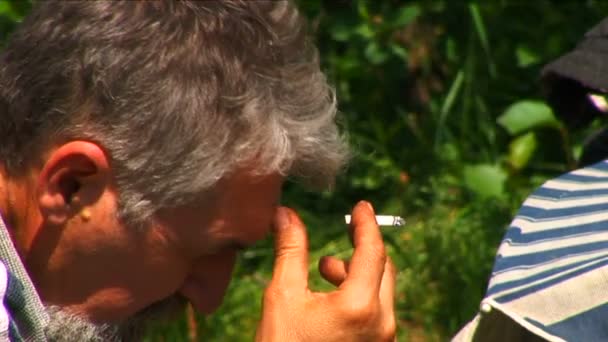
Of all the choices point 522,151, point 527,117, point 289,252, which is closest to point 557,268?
point 289,252

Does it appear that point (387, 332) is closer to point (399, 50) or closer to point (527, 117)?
point (527, 117)

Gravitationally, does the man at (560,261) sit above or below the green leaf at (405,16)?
below

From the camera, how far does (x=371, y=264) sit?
1913mm

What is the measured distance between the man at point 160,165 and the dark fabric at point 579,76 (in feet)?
2.43

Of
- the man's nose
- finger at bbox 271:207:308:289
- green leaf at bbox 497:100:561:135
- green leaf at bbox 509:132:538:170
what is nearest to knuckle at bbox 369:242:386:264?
finger at bbox 271:207:308:289

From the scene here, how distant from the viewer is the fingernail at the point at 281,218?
1972mm

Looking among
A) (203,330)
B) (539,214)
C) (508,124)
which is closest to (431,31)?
(508,124)

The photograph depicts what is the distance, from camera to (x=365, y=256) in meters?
1.92

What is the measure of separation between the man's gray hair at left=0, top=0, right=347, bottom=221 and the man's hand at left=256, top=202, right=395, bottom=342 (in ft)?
0.50

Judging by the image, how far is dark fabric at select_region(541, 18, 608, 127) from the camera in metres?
2.49

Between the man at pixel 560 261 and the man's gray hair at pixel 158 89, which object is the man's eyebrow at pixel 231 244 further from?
the man at pixel 560 261

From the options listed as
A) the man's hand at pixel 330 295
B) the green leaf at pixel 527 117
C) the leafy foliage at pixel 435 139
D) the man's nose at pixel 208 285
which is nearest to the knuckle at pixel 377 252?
the man's hand at pixel 330 295

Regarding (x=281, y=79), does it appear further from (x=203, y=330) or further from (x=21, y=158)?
(x=203, y=330)

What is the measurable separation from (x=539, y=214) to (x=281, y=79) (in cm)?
59
